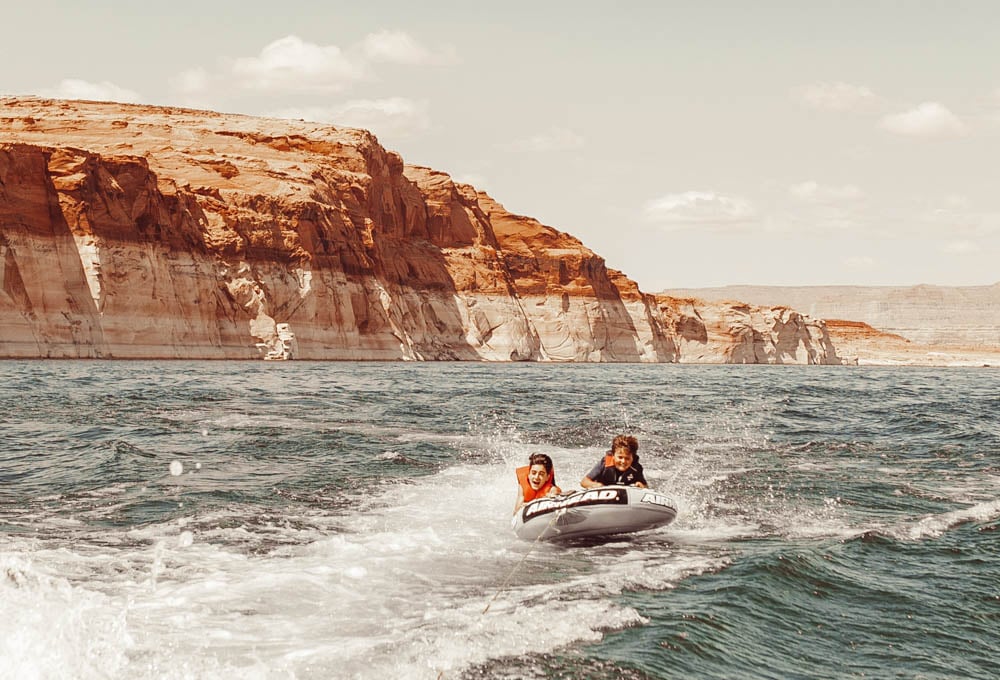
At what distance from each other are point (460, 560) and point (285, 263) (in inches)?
3337

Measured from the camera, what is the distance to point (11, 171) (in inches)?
2872

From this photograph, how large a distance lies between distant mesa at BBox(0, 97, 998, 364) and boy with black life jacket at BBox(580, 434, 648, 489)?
63241 mm

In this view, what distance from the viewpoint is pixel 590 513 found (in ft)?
42.9

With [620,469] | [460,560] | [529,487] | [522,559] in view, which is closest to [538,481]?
[529,487]

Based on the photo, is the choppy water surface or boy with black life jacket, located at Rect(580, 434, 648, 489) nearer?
the choppy water surface

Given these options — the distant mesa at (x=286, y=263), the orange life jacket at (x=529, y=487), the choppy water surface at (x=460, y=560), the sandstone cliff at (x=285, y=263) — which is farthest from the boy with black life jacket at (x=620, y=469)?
the distant mesa at (x=286, y=263)

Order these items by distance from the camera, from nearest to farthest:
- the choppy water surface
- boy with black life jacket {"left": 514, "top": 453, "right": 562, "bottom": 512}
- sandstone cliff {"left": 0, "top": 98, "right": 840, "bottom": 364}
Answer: the choppy water surface
boy with black life jacket {"left": 514, "top": 453, "right": 562, "bottom": 512}
sandstone cliff {"left": 0, "top": 98, "right": 840, "bottom": 364}

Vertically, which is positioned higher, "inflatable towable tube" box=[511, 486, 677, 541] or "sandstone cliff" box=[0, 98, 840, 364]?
"sandstone cliff" box=[0, 98, 840, 364]

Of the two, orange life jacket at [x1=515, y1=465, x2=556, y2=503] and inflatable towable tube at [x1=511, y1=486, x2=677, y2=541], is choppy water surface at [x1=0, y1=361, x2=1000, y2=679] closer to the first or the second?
inflatable towable tube at [x1=511, y1=486, x2=677, y2=541]

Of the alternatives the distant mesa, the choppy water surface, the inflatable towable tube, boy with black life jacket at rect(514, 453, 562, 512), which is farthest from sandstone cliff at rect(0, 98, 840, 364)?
the inflatable towable tube

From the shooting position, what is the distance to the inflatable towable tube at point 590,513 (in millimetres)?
13016

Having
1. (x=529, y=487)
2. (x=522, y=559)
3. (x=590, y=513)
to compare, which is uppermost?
(x=529, y=487)

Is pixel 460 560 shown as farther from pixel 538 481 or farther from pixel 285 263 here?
pixel 285 263

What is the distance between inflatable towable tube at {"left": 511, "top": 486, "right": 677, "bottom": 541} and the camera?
42.7ft
